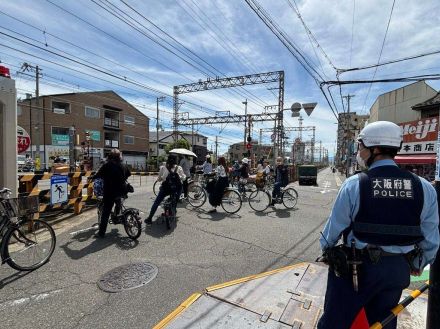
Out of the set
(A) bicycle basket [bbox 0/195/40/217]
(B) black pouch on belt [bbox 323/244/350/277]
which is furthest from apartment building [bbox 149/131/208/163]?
(B) black pouch on belt [bbox 323/244/350/277]

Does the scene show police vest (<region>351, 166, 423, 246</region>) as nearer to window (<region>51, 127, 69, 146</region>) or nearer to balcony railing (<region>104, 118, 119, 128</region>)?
window (<region>51, 127, 69, 146</region>)

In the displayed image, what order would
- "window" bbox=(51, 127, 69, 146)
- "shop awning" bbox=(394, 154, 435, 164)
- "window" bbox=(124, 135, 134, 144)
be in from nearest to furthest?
"shop awning" bbox=(394, 154, 435, 164)
"window" bbox=(51, 127, 69, 146)
"window" bbox=(124, 135, 134, 144)

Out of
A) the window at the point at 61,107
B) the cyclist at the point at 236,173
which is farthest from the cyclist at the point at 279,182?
the window at the point at 61,107

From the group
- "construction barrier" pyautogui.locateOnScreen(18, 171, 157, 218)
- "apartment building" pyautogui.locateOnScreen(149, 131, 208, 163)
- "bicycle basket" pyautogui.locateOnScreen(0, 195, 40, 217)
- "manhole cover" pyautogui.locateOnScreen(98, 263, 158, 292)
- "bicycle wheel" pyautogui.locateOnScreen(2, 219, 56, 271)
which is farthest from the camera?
"apartment building" pyautogui.locateOnScreen(149, 131, 208, 163)

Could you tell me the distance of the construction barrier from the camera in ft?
19.3

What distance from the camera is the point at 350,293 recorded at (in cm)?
178

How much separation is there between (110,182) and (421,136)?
56.6 feet

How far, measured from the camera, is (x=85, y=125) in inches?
1479

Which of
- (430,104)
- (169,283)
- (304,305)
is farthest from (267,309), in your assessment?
(430,104)

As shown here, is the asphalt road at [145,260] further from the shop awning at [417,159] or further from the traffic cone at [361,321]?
the shop awning at [417,159]

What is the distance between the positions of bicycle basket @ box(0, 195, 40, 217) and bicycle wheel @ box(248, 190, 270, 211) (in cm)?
611

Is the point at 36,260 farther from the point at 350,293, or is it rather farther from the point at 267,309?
the point at 350,293

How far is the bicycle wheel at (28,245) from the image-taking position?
3.88 meters

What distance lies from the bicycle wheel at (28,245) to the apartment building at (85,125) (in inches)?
897
